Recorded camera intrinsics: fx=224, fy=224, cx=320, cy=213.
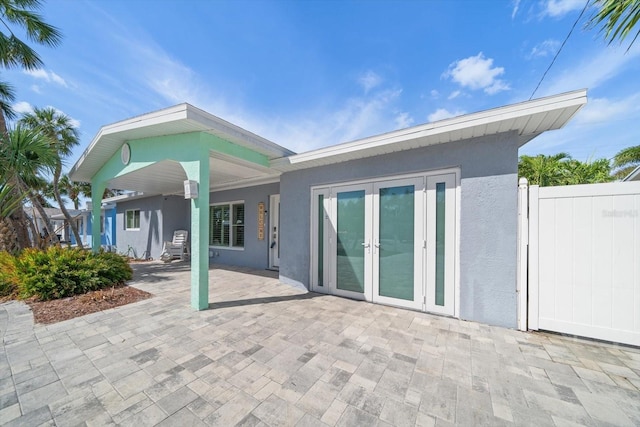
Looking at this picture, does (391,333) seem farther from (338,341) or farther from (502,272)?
(502,272)

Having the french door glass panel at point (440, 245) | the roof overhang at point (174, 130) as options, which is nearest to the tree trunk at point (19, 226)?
the roof overhang at point (174, 130)

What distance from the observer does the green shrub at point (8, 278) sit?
4582 mm

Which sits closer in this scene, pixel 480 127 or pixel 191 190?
pixel 480 127

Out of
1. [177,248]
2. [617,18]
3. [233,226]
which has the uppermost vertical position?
[617,18]

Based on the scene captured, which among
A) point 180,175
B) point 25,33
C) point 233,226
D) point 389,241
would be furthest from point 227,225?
point 25,33

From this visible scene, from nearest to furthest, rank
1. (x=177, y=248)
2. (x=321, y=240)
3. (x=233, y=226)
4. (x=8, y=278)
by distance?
(x=8, y=278)
(x=321, y=240)
(x=233, y=226)
(x=177, y=248)

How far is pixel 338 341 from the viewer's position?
9.30 ft

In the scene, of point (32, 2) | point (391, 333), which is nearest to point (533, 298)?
point (391, 333)

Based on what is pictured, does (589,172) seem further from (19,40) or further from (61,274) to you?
(19,40)

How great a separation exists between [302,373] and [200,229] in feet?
8.93

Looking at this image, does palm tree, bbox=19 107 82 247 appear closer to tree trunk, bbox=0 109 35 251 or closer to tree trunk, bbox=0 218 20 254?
tree trunk, bbox=0 109 35 251

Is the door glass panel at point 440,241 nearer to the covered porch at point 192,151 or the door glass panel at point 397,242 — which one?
the door glass panel at point 397,242

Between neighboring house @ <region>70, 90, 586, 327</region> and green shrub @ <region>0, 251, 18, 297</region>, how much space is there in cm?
275

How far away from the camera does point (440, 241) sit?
362cm
